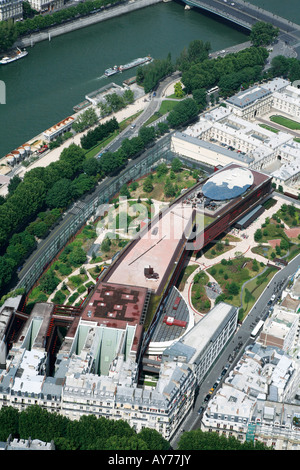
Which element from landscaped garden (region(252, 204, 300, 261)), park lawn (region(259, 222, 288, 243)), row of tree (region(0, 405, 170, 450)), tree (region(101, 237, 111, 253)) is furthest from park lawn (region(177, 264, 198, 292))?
row of tree (region(0, 405, 170, 450))

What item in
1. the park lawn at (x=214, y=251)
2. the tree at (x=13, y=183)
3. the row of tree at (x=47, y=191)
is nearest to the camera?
the row of tree at (x=47, y=191)

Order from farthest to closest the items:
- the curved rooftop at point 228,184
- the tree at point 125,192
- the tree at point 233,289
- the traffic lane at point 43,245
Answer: the tree at point 125,192, the curved rooftop at point 228,184, the traffic lane at point 43,245, the tree at point 233,289

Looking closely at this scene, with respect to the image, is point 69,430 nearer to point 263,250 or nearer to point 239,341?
point 239,341

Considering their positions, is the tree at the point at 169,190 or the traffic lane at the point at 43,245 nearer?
the traffic lane at the point at 43,245

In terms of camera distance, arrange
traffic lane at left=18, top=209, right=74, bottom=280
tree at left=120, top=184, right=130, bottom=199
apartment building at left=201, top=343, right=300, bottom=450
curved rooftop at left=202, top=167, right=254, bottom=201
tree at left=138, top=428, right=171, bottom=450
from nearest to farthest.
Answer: tree at left=138, top=428, right=171, bottom=450, apartment building at left=201, top=343, right=300, bottom=450, traffic lane at left=18, top=209, right=74, bottom=280, curved rooftop at left=202, top=167, right=254, bottom=201, tree at left=120, top=184, right=130, bottom=199

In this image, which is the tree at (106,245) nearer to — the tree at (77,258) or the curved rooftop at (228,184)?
the tree at (77,258)

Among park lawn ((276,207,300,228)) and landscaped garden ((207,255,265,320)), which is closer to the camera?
landscaped garden ((207,255,265,320))

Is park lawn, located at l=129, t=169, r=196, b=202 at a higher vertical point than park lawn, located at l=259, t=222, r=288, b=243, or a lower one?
higher

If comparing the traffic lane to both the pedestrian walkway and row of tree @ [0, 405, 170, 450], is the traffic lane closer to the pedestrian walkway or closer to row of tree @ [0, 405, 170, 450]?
the pedestrian walkway

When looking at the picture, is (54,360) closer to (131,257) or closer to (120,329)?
(120,329)

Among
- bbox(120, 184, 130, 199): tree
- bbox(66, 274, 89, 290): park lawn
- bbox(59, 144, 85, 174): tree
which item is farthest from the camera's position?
bbox(59, 144, 85, 174): tree

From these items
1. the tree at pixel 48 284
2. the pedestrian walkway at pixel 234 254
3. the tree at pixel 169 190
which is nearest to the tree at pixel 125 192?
the tree at pixel 169 190
